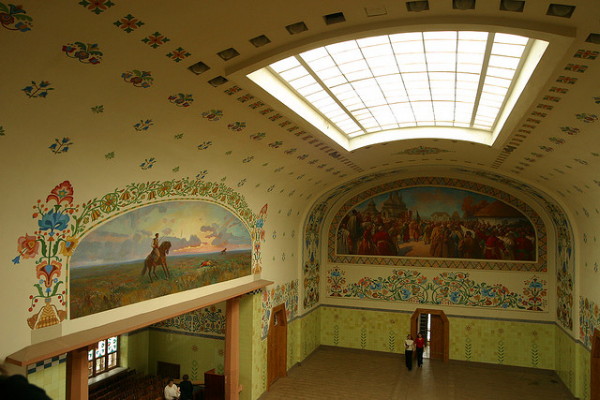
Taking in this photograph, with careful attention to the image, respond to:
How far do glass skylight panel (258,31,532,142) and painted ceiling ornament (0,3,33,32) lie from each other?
3.45 m

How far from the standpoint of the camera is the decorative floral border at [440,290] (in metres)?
16.2

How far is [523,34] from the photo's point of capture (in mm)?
4844

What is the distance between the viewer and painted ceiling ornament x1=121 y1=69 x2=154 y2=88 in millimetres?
5430

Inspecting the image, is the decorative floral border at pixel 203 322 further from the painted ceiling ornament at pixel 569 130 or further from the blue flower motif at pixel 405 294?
the painted ceiling ornament at pixel 569 130


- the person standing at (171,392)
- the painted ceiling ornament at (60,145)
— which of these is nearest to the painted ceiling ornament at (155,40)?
the painted ceiling ornament at (60,145)

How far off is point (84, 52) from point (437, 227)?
14634 millimetres

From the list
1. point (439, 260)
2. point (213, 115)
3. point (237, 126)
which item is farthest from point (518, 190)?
point (213, 115)

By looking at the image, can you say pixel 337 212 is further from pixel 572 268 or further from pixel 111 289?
pixel 111 289

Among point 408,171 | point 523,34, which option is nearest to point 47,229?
point 523,34

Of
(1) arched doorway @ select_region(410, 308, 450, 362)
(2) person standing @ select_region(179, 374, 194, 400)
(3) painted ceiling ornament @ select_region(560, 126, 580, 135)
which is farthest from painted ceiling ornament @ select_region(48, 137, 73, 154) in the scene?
(1) arched doorway @ select_region(410, 308, 450, 362)

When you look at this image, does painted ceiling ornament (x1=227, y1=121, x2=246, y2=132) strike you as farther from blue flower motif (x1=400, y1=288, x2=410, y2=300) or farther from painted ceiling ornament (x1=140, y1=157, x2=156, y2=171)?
blue flower motif (x1=400, y1=288, x2=410, y2=300)

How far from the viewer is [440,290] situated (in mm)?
17156

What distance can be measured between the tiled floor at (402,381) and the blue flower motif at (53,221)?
8666mm

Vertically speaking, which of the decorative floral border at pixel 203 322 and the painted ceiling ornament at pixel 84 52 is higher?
the painted ceiling ornament at pixel 84 52
